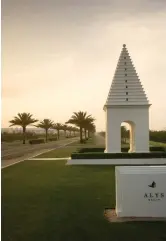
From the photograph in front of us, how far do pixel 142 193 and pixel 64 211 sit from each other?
1.81 meters

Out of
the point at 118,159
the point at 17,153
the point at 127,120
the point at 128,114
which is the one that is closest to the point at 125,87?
the point at 128,114

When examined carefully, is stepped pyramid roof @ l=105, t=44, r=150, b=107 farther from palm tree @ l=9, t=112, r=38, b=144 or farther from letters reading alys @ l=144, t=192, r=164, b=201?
palm tree @ l=9, t=112, r=38, b=144

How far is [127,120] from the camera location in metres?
16.1

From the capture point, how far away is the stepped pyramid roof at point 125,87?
15883mm

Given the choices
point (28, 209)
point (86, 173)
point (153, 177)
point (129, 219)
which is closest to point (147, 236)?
point (129, 219)

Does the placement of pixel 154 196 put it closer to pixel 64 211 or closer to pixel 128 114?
pixel 64 211

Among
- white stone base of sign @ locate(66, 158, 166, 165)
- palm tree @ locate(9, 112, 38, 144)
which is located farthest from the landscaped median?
palm tree @ locate(9, 112, 38, 144)

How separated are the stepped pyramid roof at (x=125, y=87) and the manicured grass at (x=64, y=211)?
223 inches

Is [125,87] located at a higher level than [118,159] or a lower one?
higher

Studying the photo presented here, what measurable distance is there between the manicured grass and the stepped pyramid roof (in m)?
5.65

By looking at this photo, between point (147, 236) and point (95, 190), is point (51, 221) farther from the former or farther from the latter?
point (95, 190)

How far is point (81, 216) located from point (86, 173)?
5.74m

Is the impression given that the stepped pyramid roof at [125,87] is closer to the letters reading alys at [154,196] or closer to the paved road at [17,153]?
the paved road at [17,153]

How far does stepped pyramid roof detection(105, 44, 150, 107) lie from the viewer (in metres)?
15.9
